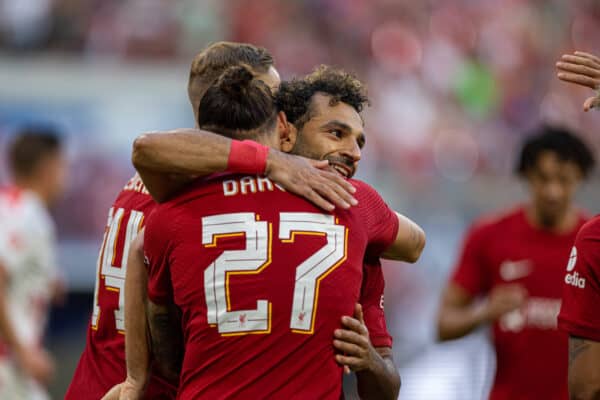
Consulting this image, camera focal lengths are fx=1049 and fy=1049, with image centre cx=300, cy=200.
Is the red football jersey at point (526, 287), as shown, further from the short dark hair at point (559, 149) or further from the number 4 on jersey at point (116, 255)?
the number 4 on jersey at point (116, 255)

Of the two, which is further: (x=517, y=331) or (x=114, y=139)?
(x=114, y=139)

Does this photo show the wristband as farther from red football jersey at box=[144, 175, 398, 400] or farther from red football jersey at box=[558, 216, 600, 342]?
red football jersey at box=[558, 216, 600, 342]

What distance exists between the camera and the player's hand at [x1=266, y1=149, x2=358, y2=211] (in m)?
3.04

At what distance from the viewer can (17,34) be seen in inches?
451

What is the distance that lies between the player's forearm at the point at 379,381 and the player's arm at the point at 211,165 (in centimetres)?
52

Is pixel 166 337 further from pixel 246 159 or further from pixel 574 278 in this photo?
pixel 574 278

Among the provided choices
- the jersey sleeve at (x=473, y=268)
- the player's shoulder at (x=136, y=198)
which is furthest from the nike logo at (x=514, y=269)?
the player's shoulder at (x=136, y=198)

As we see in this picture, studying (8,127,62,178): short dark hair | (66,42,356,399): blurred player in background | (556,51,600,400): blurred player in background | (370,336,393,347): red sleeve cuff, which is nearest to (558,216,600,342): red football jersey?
(556,51,600,400): blurred player in background

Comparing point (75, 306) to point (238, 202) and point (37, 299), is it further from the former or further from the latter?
point (238, 202)

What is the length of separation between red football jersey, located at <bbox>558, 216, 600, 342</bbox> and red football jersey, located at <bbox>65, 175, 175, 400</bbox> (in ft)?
4.60

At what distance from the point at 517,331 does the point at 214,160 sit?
9.66 feet

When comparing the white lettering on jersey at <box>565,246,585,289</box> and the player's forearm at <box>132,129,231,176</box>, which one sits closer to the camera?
the player's forearm at <box>132,129,231,176</box>

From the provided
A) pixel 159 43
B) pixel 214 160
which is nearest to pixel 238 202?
pixel 214 160

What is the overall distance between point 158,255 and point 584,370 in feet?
4.51
